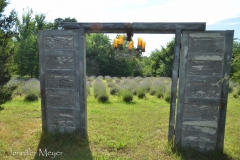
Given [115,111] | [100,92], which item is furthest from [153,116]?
[100,92]

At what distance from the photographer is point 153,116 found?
21.1 feet

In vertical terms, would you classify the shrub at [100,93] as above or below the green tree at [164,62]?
below

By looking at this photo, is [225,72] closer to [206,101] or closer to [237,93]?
[206,101]

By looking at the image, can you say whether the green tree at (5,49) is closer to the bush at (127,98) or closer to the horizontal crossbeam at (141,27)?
the horizontal crossbeam at (141,27)

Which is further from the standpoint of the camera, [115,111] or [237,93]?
[237,93]

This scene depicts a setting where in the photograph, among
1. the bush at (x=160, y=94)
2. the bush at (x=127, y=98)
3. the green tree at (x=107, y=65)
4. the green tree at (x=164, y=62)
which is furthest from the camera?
the green tree at (x=107, y=65)

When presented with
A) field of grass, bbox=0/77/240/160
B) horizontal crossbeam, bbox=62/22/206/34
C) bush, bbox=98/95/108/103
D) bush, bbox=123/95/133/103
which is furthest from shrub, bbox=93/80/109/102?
horizontal crossbeam, bbox=62/22/206/34

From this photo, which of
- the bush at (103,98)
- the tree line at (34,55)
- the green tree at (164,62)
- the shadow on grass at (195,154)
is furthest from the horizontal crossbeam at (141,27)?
the green tree at (164,62)

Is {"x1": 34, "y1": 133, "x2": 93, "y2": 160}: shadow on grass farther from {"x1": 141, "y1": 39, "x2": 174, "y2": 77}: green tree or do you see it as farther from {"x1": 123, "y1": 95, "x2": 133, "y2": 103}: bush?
{"x1": 141, "y1": 39, "x2": 174, "y2": 77}: green tree

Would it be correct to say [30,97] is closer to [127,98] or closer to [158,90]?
[127,98]

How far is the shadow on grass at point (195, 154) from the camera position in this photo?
3.67 meters

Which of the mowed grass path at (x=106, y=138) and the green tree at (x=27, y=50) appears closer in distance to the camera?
the mowed grass path at (x=106, y=138)

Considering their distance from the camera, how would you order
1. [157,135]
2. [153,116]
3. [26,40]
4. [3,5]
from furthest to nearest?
[26,40] < [153,116] < [157,135] < [3,5]

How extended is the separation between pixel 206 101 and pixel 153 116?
2.82 m
